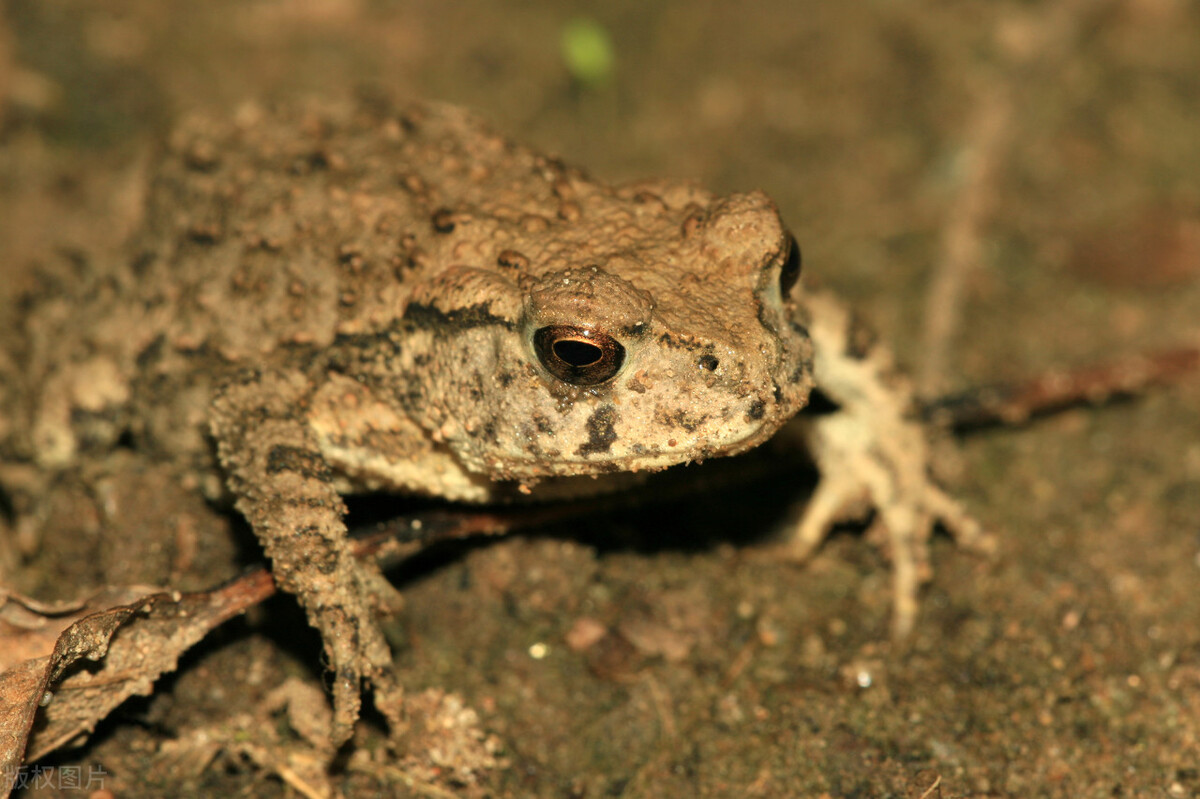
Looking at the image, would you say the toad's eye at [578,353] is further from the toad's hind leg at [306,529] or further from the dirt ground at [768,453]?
the dirt ground at [768,453]

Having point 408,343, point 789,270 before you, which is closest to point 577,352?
point 408,343

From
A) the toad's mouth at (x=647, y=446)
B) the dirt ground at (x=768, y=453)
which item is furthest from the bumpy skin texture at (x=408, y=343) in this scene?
the dirt ground at (x=768, y=453)

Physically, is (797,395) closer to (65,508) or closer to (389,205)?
(389,205)

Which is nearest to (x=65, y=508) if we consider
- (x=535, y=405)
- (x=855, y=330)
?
(x=535, y=405)

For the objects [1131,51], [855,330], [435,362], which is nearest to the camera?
[435,362]

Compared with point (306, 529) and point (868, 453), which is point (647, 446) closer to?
point (306, 529)
